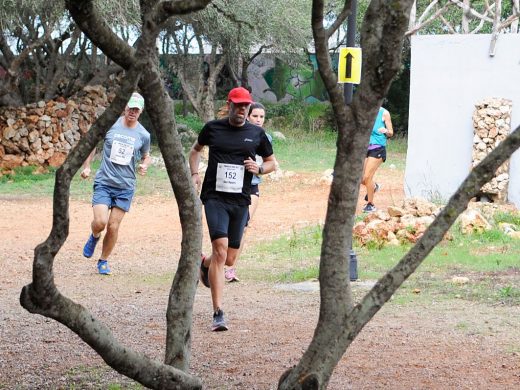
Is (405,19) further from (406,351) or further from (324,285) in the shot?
(406,351)

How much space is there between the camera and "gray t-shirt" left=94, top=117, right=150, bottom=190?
10320mm

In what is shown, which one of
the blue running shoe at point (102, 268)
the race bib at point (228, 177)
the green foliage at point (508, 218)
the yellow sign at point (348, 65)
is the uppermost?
the yellow sign at point (348, 65)

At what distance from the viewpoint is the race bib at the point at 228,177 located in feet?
26.0

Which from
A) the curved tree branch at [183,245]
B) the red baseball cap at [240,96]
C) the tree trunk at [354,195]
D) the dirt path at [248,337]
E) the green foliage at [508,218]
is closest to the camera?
the curved tree branch at [183,245]

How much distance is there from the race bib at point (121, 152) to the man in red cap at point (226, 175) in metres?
2.30

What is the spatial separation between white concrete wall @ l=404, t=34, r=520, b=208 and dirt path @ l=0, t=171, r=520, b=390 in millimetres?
5104

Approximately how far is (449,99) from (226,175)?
8405 millimetres

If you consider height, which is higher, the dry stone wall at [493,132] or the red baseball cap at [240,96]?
the red baseball cap at [240,96]

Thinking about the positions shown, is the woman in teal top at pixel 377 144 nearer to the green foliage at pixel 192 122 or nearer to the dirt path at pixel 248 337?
the dirt path at pixel 248 337

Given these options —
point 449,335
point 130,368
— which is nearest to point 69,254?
point 449,335

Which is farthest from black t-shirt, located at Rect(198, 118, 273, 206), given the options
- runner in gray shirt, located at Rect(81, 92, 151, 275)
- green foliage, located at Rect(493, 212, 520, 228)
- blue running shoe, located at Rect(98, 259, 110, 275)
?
green foliage, located at Rect(493, 212, 520, 228)

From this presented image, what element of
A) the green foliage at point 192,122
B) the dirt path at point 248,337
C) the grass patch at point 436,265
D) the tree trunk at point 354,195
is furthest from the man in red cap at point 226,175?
the green foliage at point 192,122

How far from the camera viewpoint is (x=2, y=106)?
2336cm

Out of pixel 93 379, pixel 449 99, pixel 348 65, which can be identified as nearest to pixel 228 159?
pixel 348 65
